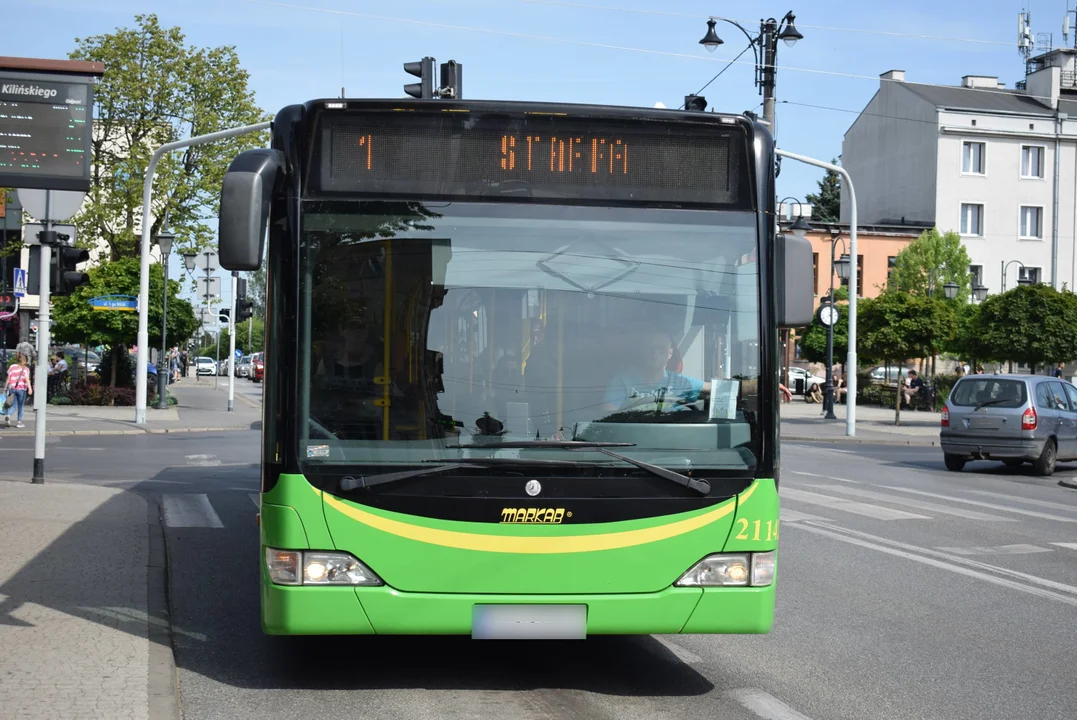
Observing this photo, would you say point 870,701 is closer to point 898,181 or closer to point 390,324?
point 390,324

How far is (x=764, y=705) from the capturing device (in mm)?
5625

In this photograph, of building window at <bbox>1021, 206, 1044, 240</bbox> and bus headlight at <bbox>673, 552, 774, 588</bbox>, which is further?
building window at <bbox>1021, 206, 1044, 240</bbox>

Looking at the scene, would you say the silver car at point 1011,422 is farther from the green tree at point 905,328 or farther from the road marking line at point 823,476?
the green tree at point 905,328

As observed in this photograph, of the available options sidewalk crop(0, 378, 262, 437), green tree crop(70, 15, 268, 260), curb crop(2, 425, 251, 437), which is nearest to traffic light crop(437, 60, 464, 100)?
sidewalk crop(0, 378, 262, 437)

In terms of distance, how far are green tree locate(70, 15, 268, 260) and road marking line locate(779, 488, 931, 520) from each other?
31.9 m

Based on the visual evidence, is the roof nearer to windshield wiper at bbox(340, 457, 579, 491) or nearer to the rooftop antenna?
the rooftop antenna

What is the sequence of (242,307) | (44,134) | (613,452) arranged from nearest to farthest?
(613,452) < (44,134) < (242,307)

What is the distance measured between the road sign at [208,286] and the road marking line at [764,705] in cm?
3056

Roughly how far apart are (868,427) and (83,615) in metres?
28.6

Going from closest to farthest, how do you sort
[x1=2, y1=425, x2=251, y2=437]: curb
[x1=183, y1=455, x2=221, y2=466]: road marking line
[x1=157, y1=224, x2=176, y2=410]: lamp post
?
1. [x1=183, y1=455, x2=221, y2=466]: road marking line
2. [x1=2, y1=425, x2=251, y2=437]: curb
3. [x1=157, y1=224, x2=176, y2=410]: lamp post

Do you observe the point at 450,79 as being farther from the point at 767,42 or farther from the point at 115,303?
the point at 115,303

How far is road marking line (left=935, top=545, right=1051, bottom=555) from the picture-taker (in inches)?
432

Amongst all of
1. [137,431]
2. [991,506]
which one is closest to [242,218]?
[991,506]

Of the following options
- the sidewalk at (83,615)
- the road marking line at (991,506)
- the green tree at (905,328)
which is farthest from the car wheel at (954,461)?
the sidewalk at (83,615)
